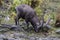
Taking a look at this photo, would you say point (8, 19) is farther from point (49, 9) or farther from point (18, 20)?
point (49, 9)

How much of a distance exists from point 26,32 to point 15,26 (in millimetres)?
607

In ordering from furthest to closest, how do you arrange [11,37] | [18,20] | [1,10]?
[1,10] → [18,20] → [11,37]

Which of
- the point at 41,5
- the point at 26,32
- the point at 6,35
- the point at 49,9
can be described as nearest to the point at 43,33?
the point at 26,32

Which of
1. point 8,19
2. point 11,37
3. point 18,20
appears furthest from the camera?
point 8,19

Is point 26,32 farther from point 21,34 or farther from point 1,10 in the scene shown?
point 1,10

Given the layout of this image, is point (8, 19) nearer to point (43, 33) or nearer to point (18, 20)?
point (18, 20)

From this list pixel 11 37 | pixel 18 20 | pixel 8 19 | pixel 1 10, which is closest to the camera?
pixel 11 37

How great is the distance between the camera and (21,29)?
1220 cm

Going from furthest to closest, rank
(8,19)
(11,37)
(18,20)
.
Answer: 1. (8,19)
2. (18,20)
3. (11,37)

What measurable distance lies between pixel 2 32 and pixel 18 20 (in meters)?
1.00

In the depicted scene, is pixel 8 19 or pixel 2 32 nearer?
pixel 2 32

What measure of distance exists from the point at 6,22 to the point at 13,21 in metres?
0.39

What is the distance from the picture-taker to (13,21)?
1329 cm

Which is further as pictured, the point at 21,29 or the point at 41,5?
the point at 41,5
